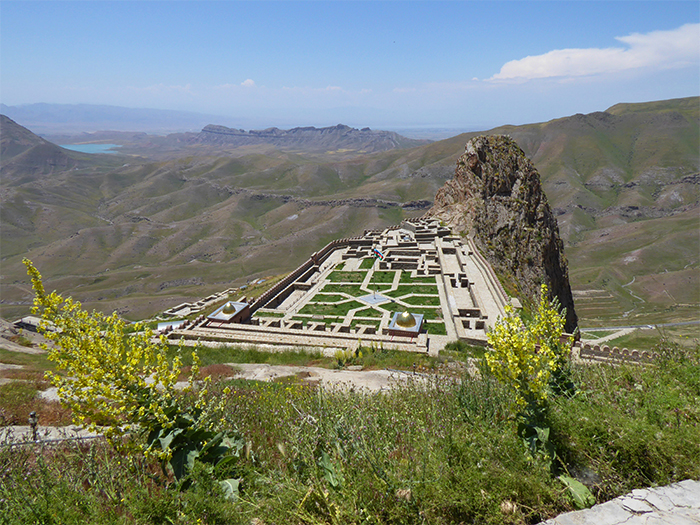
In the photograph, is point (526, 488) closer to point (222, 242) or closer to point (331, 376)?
point (331, 376)

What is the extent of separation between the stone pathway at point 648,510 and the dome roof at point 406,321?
1463 cm

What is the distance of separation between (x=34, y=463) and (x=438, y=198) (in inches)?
2184

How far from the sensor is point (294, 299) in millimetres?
26891

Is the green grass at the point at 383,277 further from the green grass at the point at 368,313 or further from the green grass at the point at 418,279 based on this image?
the green grass at the point at 368,313

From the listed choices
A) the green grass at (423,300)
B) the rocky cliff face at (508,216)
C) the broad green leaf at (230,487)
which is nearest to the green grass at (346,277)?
the green grass at (423,300)

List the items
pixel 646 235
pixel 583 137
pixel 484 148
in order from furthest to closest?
pixel 583 137 < pixel 646 235 < pixel 484 148

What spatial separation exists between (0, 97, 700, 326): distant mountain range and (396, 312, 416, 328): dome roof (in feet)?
191

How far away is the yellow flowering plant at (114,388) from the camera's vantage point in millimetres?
3406

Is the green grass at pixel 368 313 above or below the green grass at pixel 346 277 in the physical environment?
below

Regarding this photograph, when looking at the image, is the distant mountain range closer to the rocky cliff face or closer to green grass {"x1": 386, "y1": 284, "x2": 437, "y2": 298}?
the rocky cliff face

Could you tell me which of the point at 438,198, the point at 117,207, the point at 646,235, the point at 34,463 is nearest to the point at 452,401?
the point at 34,463

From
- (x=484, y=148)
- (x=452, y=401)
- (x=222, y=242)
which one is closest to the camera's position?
(x=452, y=401)

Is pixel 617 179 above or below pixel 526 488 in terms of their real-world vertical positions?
above

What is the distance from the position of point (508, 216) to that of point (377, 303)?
2634 cm
